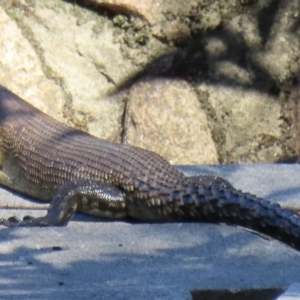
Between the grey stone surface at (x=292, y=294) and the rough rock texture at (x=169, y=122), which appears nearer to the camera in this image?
the grey stone surface at (x=292, y=294)

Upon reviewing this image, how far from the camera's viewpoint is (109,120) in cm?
652

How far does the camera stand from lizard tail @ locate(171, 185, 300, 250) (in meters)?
4.14

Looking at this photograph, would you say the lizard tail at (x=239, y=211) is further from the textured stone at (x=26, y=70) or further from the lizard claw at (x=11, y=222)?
the textured stone at (x=26, y=70)

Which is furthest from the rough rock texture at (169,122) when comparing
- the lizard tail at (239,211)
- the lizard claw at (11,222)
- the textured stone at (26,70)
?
the lizard claw at (11,222)

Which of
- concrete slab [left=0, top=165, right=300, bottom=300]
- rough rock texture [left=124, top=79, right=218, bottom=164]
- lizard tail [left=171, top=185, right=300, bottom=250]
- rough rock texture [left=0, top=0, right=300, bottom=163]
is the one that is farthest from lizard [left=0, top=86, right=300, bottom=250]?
rough rock texture [left=124, top=79, right=218, bottom=164]

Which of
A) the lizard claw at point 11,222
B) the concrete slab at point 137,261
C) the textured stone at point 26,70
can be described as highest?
the textured stone at point 26,70

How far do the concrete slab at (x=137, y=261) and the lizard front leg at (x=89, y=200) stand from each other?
0.22 meters

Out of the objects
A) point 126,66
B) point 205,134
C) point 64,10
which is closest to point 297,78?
point 205,134

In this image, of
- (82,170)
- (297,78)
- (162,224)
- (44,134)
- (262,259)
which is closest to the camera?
(262,259)

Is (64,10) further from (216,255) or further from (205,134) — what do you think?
(216,255)

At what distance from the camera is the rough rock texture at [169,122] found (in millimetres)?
6383

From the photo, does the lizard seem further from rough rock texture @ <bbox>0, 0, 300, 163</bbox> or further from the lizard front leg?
rough rock texture @ <bbox>0, 0, 300, 163</bbox>

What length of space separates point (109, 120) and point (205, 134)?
0.68m

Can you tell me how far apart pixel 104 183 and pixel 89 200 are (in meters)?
0.17
